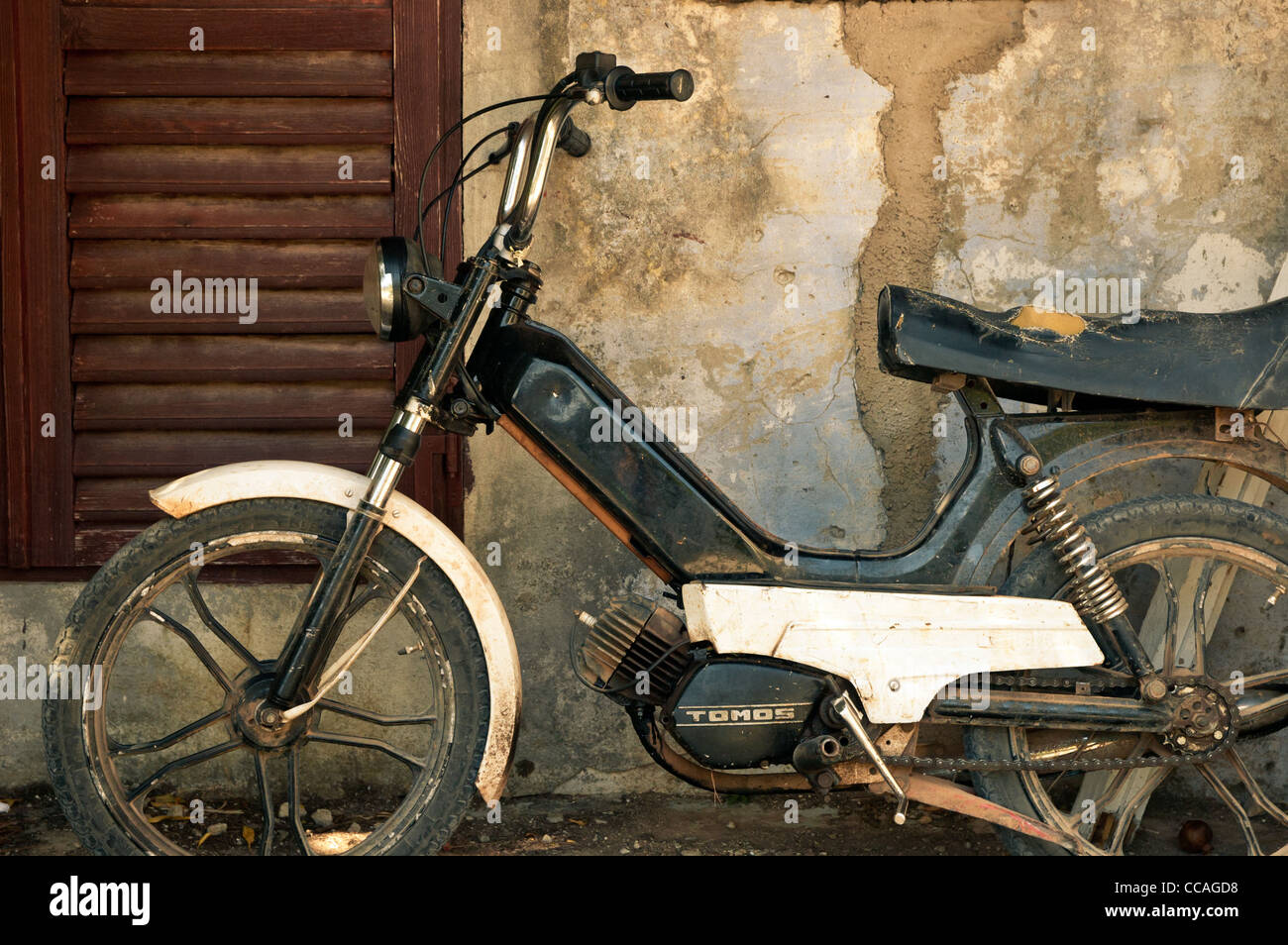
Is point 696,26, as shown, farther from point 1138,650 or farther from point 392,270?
point 1138,650

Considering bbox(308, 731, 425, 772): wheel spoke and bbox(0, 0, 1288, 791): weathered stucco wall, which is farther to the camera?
bbox(0, 0, 1288, 791): weathered stucco wall

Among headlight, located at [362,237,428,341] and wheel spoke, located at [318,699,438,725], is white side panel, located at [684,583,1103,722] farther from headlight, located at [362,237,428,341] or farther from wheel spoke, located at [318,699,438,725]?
headlight, located at [362,237,428,341]

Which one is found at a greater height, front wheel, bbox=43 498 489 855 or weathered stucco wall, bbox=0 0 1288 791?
weathered stucco wall, bbox=0 0 1288 791

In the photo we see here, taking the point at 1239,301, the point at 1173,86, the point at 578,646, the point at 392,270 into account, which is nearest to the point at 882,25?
the point at 1173,86

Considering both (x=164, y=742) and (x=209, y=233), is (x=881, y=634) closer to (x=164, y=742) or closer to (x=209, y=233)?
(x=164, y=742)

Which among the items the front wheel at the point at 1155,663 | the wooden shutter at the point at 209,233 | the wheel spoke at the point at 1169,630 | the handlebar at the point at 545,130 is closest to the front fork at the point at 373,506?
the handlebar at the point at 545,130

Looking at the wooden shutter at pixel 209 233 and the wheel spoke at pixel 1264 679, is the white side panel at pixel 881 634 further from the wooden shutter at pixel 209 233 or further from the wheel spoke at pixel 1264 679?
the wooden shutter at pixel 209 233

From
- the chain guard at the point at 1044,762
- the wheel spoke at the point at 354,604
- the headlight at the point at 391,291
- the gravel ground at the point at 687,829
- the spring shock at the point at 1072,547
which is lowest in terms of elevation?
the gravel ground at the point at 687,829

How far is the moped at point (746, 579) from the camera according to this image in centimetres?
228

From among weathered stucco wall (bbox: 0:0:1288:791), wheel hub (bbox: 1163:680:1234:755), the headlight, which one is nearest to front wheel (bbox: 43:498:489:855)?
the headlight

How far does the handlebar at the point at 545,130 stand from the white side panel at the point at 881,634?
823 millimetres

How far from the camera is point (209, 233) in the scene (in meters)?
3.01

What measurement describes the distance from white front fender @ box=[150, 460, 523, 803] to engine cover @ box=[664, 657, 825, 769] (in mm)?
341

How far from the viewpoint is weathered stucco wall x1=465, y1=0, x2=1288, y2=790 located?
3.07 metres
